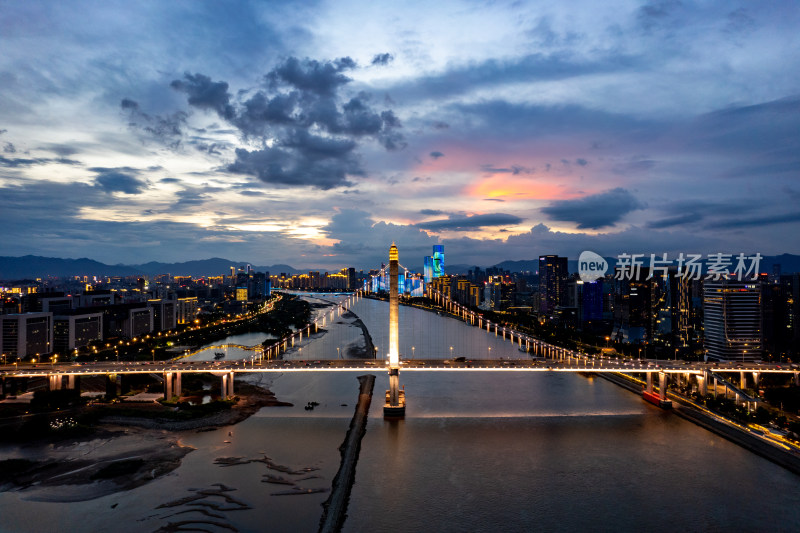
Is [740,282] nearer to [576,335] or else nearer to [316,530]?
[576,335]

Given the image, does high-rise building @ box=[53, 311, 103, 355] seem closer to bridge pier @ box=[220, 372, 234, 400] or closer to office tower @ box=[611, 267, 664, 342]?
bridge pier @ box=[220, 372, 234, 400]

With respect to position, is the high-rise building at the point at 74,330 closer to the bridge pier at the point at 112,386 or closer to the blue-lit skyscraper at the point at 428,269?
the bridge pier at the point at 112,386

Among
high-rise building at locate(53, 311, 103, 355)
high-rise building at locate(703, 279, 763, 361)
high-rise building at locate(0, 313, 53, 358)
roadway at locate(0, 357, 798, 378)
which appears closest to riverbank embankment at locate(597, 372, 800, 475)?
roadway at locate(0, 357, 798, 378)

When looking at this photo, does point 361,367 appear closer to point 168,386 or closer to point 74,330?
point 168,386

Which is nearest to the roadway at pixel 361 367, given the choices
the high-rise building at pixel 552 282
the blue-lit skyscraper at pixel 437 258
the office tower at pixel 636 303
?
the office tower at pixel 636 303

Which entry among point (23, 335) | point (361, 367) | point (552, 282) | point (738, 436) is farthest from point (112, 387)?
point (552, 282)

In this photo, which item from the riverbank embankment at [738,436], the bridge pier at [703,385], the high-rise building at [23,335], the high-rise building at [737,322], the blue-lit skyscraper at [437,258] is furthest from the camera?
the blue-lit skyscraper at [437,258]
